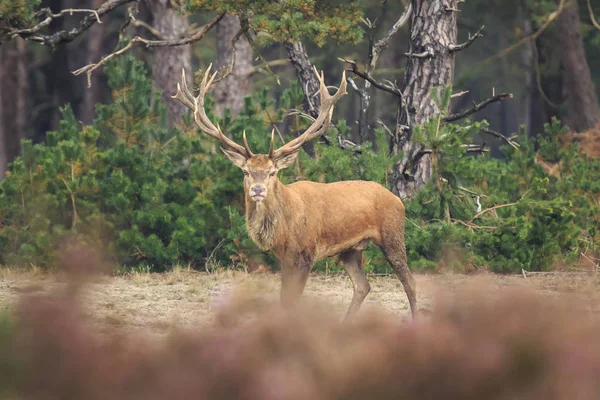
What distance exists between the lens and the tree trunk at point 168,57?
22.8 m

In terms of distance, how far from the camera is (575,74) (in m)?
25.4

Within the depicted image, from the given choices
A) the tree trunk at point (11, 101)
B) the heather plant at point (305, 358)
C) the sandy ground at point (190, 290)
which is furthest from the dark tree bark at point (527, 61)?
the heather plant at point (305, 358)

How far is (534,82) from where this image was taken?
29453 mm

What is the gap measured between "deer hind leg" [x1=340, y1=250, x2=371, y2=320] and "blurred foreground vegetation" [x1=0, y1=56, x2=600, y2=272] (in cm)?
212

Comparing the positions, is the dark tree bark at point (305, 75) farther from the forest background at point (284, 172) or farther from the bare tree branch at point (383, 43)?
the bare tree branch at point (383, 43)

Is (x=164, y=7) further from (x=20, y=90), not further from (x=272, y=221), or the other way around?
(x=272, y=221)

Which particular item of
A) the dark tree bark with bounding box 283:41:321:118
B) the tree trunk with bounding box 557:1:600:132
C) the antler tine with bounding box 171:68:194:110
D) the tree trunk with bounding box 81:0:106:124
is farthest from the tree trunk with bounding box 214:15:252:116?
the antler tine with bounding box 171:68:194:110

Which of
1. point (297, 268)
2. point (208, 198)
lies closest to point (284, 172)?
point (208, 198)

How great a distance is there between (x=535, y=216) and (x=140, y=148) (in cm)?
519

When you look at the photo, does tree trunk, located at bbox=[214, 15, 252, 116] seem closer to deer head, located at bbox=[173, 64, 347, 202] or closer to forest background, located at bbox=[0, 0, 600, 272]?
forest background, located at bbox=[0, 0, 600, 272]

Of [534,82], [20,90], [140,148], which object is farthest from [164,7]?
[534,82]

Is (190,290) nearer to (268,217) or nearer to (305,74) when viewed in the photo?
(268,217)

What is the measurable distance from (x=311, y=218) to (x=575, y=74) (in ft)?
58.5

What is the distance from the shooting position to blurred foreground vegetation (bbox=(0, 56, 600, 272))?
12.3 metres
